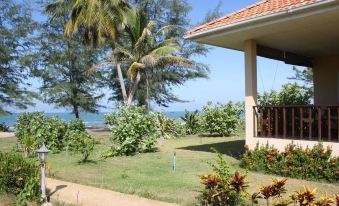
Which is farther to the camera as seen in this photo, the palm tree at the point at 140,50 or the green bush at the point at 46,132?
the palm tree at the point at 140,50

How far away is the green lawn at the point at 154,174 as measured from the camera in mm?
8086

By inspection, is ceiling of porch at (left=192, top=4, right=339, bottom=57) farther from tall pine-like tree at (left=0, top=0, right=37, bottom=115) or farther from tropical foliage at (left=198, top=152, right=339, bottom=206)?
tall pine-like tree at (left=0, top=0, right=37, bottom=115)

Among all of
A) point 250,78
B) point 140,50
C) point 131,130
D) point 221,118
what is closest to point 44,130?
point 131,130

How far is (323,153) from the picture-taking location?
923 cm

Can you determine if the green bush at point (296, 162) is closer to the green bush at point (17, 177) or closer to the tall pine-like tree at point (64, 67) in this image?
the green bush at point (17, 177)

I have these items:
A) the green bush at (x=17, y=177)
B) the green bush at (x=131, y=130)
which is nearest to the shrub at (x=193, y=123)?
the green bush at (x=131, y=130)

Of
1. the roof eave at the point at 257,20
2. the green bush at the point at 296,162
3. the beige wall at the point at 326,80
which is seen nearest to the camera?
the roof eave at the point at 257,20

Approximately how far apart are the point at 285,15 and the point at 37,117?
34.9 feet

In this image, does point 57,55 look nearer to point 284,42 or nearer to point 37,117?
point 37,117

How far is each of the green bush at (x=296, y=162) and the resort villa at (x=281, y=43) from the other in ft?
1.06

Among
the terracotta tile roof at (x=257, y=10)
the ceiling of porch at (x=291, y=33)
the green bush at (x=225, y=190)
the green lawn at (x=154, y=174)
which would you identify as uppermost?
the terracotta tile roof at (x=257, y=10)

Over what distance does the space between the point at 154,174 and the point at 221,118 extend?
11114 millimetres

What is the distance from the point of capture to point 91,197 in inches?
301

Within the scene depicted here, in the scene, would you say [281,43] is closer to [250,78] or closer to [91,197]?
[250,78]
